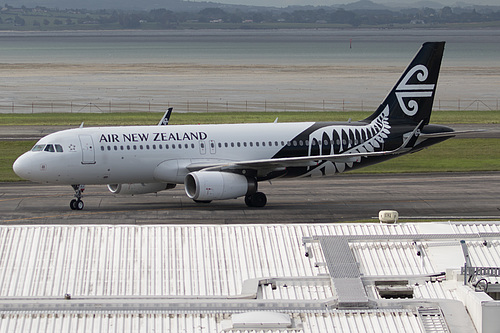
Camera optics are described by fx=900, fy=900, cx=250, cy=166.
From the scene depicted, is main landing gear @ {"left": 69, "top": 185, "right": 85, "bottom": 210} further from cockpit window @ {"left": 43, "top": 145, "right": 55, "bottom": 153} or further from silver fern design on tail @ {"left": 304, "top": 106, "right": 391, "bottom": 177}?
silver fern design on tail @ {"left": 304, "top": 106, "right": 391, "bottom": 177}

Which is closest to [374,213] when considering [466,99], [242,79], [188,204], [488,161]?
[188,204]

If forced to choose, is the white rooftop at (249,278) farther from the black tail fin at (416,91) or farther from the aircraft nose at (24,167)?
the black tail fin at (416,91)

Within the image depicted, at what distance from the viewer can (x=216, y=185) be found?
43.9 m

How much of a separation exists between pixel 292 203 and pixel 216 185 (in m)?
6.01

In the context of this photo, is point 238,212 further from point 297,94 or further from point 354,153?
point 297,94

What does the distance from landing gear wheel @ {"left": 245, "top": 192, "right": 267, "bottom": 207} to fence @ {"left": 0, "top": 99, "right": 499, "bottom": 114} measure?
57288 millimetres

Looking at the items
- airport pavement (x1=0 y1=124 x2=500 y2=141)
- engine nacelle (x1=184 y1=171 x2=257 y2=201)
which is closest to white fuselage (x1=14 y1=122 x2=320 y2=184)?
engine nacelle (x1=184 y1=171 x2=257 y2=201)

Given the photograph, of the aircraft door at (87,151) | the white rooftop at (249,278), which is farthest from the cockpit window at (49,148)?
the white rooftop at (249,278)

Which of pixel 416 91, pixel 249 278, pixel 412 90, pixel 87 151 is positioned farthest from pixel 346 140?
pixel 249 278

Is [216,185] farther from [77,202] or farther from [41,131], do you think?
[41,131]

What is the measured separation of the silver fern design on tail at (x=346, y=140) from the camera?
4772 centimetres

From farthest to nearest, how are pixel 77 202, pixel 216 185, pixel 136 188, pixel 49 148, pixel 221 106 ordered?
1. pixel 221 106
2. pixel 136 188
3. pixel 77 202
4. pixel 49 148
5. pixel 216 185

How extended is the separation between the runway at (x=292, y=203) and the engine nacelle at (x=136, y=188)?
2.07ft

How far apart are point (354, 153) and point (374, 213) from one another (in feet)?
14.9
